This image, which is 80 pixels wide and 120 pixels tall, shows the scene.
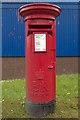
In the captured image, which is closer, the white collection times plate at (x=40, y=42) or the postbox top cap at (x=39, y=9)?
the postbox top cap at (x=39, y=9)

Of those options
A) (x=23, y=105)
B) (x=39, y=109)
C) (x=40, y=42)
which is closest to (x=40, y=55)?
(x=40, y=42)

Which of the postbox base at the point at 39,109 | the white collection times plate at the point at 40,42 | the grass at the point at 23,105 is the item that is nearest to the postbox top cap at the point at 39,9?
the white collection times plate at the point at 40,42

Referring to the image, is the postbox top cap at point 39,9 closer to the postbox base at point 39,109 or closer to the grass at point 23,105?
the postbox base at point 39,109

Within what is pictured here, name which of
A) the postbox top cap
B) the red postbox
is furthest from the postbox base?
the postbox top cap

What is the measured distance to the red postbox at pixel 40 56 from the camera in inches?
117

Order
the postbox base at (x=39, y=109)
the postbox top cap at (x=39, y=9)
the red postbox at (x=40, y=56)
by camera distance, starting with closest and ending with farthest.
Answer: the postbox top cap at (x=39, y=9), the red postbox at (x=40, y=56), the postbox base at (x=39, y=109)

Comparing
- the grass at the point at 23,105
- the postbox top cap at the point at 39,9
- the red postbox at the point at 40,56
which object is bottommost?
the grass at the point at 23,105

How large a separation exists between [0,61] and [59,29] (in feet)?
12.8

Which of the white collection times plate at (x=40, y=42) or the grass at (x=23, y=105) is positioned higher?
the white collection times plate at (x=40, y=42)

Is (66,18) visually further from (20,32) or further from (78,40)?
(20,32)

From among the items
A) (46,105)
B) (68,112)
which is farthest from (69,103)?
(46,105)

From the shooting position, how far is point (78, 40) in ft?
25.9

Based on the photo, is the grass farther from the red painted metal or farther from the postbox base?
the red painted metal

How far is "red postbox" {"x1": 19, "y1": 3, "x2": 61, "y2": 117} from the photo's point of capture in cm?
296
